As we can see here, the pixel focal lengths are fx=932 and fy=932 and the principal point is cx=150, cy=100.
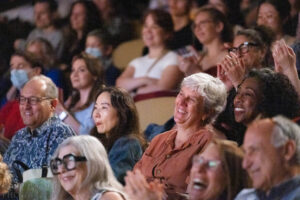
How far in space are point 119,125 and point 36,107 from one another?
2.25 feet

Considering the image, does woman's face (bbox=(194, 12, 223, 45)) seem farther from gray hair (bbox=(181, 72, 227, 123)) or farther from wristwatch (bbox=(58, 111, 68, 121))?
gray hair (bbox=(181, 72, 227, 123))

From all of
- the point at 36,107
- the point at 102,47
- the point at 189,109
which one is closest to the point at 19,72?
the point at 102,47

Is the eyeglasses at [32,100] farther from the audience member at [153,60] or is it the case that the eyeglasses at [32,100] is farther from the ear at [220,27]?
the ear at [220,27]

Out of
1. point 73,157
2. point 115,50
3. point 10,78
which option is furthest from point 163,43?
point 73,157

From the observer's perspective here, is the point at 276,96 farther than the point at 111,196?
Yes

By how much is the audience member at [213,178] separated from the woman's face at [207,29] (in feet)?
8.75

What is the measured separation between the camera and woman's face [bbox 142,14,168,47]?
7008mm

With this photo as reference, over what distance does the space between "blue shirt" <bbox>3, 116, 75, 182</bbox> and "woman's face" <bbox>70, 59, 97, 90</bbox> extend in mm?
1080

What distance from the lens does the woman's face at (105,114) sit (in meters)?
5.43

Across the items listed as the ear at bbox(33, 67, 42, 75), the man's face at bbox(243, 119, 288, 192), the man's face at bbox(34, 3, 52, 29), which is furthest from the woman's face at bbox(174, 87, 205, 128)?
the man's face at bbox(34, 3, 52, 29)

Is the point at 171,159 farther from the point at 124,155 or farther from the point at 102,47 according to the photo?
the point at 102,47

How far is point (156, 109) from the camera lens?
637 cm

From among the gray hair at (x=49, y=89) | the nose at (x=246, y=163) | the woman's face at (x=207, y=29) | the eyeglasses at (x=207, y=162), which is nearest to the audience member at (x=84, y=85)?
the gray hair at (x=49, y=89)

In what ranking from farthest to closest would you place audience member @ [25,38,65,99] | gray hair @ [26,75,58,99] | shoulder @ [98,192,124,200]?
1. audience member @ [25,38,65,99]
2. gray hair @ [26,75,58,99]
3. shoulder @ [98,192,124,200]
